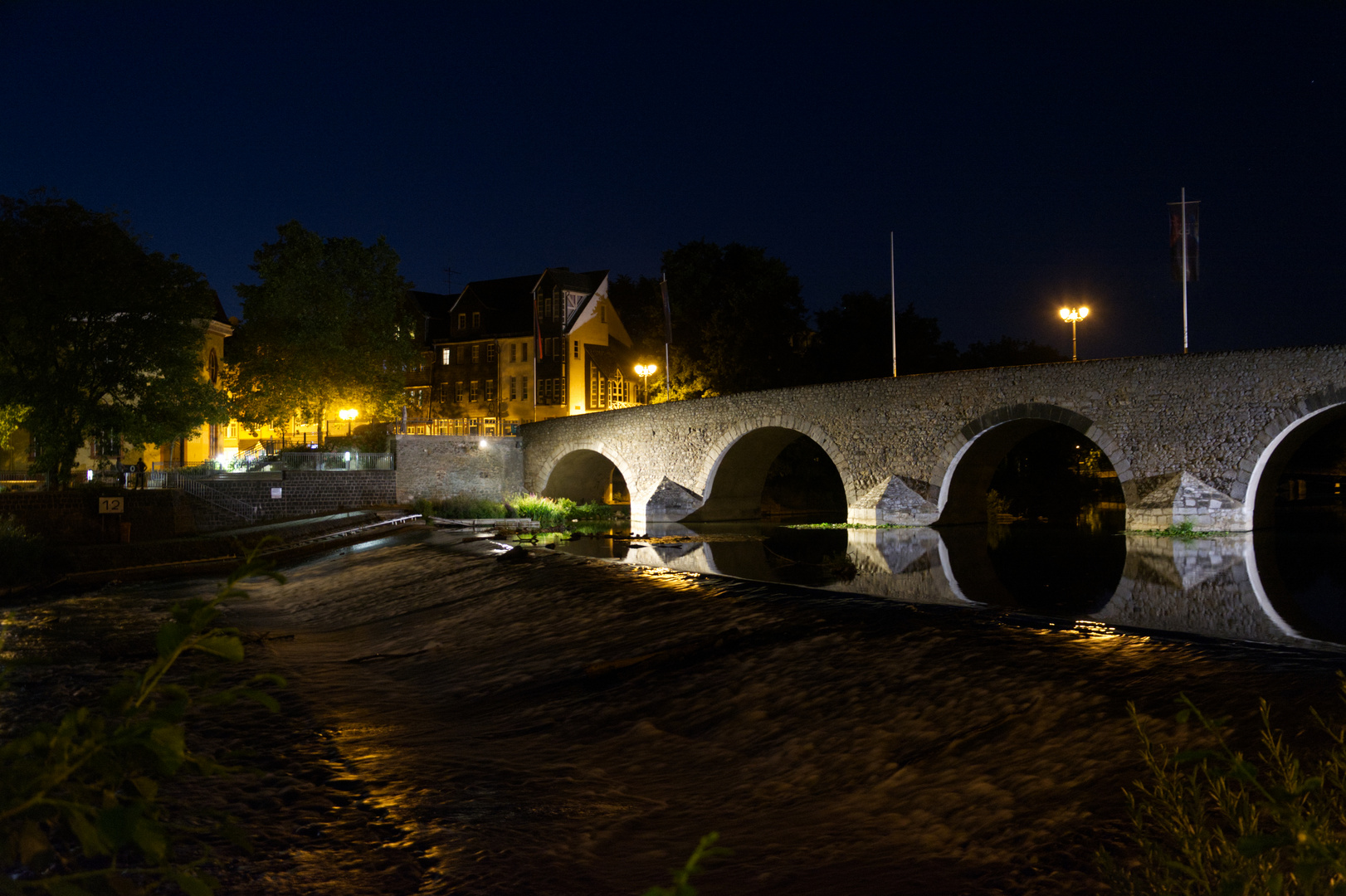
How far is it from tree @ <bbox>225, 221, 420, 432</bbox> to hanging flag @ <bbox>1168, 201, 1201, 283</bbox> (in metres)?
30.1

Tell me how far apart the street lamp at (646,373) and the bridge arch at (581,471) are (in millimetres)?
3927

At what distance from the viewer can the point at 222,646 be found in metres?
1.67

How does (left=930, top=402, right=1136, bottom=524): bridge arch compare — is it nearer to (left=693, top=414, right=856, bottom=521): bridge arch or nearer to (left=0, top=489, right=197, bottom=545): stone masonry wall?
(left=693, top=414, right=856, bottom=521): bridge arch

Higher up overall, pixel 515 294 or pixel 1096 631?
pixel 515 294

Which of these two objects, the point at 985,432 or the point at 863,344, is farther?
the point at 863,344

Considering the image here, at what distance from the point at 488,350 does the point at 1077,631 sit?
45063 millimetres

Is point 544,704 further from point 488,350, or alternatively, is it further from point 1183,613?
point 488,350

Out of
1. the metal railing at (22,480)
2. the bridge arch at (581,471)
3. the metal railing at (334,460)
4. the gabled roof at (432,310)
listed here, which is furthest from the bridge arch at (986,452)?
the gabled roof at (432,310)

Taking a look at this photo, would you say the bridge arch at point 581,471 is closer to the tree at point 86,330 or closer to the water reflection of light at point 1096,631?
the tree at point 86,330

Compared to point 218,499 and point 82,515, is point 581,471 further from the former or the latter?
point 82,515

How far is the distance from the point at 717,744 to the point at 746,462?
2617 centimetres

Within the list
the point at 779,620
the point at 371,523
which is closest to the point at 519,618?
the point at 779,620

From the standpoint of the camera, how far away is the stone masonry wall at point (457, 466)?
3894cm

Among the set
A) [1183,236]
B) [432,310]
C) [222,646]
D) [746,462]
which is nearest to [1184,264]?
[1183,236]
